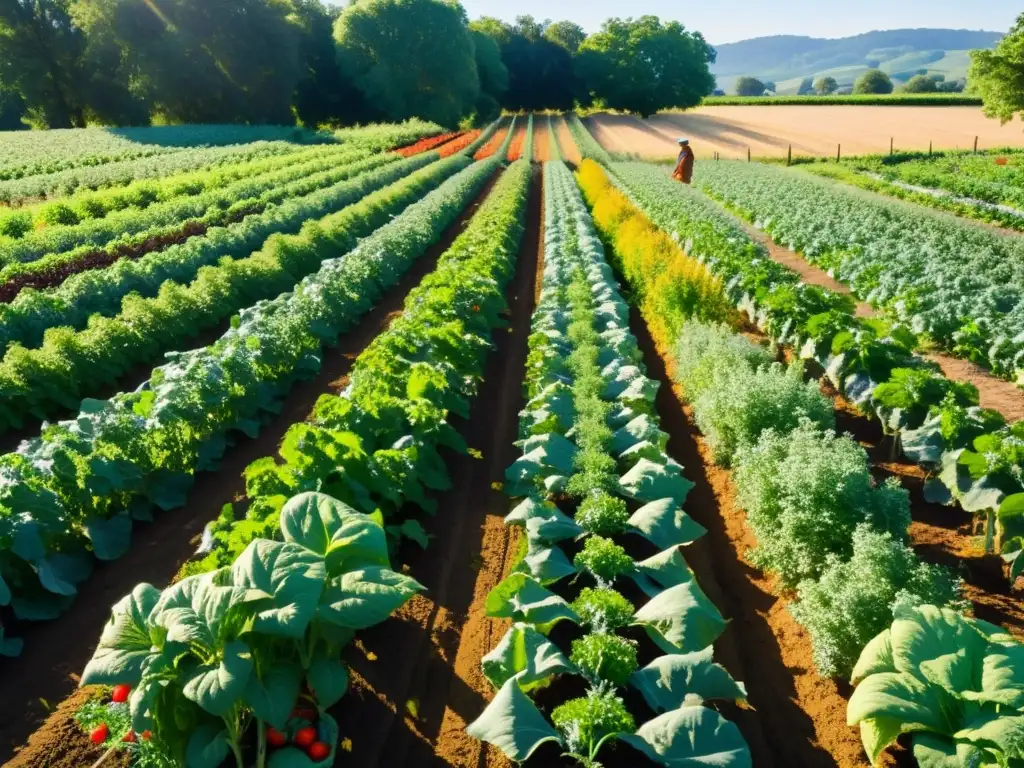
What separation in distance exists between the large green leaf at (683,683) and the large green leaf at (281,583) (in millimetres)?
2041

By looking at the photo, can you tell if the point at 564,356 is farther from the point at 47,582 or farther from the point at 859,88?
the point at 859,88

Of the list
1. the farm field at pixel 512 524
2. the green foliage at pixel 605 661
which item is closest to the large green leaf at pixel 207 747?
the farm field at pixel 512 524

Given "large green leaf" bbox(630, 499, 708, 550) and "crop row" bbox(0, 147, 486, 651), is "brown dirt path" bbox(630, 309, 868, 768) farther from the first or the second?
"crop row" bbox(0, 147, 486, 651)

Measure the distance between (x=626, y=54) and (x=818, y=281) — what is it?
6919cm

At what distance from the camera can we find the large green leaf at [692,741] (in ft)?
12.0

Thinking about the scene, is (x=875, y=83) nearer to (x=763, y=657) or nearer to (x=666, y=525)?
(x=666, y=525)

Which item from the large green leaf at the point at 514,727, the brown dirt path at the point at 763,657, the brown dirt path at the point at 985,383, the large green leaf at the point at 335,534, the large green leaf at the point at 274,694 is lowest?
the brown dirt path at the point at 763,657

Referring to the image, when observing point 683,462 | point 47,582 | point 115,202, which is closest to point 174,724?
point 47,582

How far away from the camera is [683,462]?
7.67m

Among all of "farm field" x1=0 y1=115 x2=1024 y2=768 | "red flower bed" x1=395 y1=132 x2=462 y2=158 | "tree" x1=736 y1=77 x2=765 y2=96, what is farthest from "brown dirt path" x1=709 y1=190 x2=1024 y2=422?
"tree" x1=736 y1=77 x2=765 y2=96

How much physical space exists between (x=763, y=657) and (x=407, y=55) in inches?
2560

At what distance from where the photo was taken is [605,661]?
4.27 metres

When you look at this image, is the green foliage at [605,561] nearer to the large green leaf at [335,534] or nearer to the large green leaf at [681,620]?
the large green leaf at [681,620]

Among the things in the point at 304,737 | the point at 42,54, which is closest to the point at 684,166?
the point at 304,737
